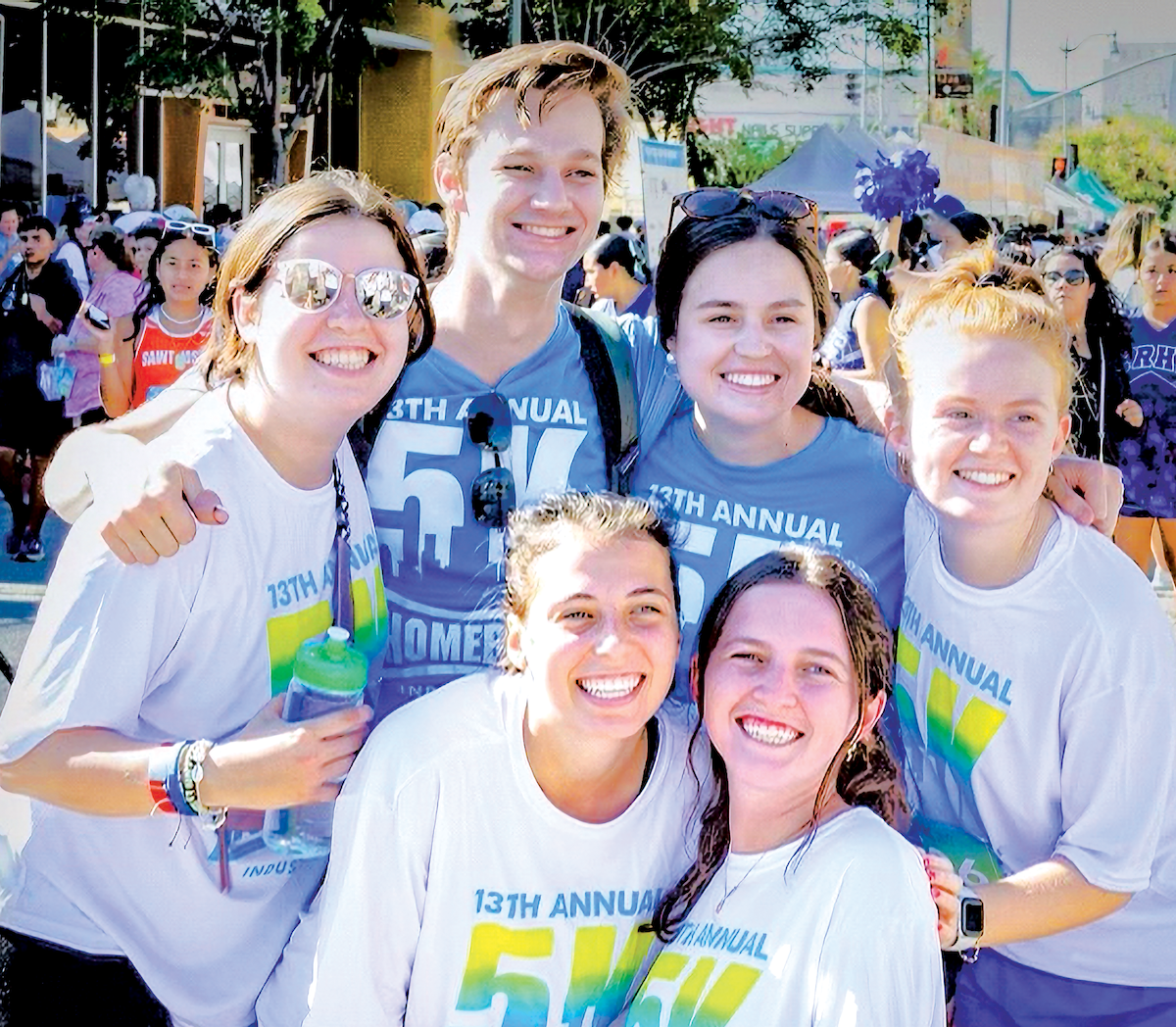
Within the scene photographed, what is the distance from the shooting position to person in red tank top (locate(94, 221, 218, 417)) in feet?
25.8

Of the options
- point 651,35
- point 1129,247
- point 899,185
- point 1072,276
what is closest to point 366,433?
point 1072,276

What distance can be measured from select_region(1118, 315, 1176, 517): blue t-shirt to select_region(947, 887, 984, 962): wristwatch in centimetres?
532

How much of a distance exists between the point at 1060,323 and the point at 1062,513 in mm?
370

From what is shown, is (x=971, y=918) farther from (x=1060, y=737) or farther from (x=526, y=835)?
(x=526, y=835)

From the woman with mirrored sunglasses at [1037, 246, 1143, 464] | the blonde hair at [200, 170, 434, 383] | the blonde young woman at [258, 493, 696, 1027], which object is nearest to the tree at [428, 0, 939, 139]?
the woman with mirrored sunglasses at [1037, 246, 1143, 464]

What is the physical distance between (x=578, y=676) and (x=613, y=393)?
982mm

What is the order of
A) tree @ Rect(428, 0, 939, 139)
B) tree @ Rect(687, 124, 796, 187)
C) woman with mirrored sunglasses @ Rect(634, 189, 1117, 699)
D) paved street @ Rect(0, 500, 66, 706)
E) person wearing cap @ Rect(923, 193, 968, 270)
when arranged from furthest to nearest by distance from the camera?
tree @ Rect(687, 124, 796, 187) < tree @ Rect(428, 0, 939, 139) < person wearing cap @ Rect(923, 193, 968, 270) < paved street @ Rect(0, 500, 66, 706) < woman with mirrored sunglasses @ Rect(634, 189, 1117, 699)

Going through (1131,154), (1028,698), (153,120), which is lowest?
(1028,698)

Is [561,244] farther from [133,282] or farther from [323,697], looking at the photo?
[133,282]

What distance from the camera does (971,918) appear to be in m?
2.26

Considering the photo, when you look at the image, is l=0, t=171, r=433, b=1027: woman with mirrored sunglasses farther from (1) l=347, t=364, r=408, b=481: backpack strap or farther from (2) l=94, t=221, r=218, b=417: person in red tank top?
(2) l=94, t=221, r=218, b=417: person in red tank top

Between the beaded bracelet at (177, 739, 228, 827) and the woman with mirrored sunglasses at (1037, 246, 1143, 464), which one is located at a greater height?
the woman with mirrored sunglasses at (1037, 246, 1143, 464)

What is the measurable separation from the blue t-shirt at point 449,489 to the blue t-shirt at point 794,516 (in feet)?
0.92

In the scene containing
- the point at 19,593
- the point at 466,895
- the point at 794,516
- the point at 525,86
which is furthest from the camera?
the point at 19,593
